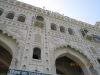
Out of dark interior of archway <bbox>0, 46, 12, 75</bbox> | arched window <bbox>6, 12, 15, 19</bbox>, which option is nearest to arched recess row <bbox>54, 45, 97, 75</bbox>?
dark interior of archway <bbox>0, 46, 12, 75</bbox>

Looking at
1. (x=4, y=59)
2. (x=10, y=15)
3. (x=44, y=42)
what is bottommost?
(x=4, y=59)

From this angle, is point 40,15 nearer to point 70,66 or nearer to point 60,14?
point 60,14

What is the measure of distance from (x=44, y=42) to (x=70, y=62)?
3639mm

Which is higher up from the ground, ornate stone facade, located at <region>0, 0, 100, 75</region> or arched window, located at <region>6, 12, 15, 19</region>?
arched window, located at <region>6, 12, 15, 19</region>

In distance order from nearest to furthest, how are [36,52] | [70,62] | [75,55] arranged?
[36,52] → [75,55] → [70,62]

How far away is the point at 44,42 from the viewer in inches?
396

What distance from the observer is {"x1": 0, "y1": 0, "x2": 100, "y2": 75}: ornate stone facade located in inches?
340

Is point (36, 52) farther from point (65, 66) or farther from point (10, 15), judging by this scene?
point (10, 15)

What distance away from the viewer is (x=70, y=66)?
12.4 meters

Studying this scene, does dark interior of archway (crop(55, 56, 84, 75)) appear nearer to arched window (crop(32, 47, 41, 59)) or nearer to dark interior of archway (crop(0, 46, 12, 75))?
arched window (crop(32, 47, 41, 59))

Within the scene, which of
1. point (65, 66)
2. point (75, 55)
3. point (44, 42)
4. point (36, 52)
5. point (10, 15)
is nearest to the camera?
point (36, 52)

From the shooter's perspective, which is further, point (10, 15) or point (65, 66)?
point (65, 66)

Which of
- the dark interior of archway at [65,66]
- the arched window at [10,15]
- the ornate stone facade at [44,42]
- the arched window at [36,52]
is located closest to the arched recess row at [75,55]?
the ornate stone facade at [44,42]

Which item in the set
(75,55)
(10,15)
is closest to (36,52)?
(75,55)
